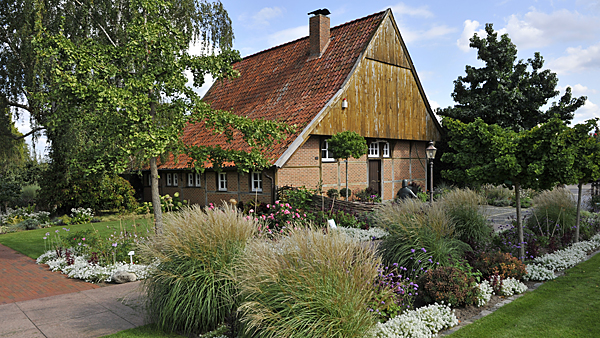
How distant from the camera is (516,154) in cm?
713

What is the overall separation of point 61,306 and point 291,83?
12.1 m

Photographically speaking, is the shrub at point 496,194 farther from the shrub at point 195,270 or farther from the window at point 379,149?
the shrub at point 195,270

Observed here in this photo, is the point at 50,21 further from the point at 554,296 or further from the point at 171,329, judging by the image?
the point at 554,296

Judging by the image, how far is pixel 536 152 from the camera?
6867mm

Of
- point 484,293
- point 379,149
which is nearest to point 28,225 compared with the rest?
point 379,149

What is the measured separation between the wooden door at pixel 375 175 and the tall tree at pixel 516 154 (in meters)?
8.74

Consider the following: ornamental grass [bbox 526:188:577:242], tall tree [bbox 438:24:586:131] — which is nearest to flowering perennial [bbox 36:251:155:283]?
ornamental grass [bbox 526:188:577:242]

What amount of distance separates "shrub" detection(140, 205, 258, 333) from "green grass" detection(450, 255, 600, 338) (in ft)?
8.47

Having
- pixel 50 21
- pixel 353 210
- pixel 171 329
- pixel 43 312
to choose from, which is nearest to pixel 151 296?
pixel 171 329

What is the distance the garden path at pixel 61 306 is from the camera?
4.61 metres

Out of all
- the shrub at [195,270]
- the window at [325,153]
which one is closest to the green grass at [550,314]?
the shrub at [195,270]

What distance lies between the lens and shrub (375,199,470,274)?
5523mm

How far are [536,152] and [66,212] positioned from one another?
1599 cm

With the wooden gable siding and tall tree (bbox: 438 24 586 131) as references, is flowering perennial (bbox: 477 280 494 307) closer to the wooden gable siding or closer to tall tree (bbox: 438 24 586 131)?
the wooden gable siding
